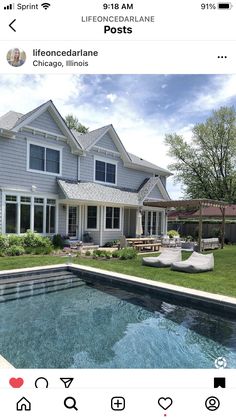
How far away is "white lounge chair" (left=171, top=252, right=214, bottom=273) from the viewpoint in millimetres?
9023

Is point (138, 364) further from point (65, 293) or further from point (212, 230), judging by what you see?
point (212, 230)

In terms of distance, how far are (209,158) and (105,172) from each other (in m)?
20.6

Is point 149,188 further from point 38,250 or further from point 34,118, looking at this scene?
point 38,250

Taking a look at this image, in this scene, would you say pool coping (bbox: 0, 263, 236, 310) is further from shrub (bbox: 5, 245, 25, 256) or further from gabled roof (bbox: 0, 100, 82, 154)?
gabled roof (bbox: 0, 100, 82, 154)

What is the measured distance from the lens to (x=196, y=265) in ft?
29.8

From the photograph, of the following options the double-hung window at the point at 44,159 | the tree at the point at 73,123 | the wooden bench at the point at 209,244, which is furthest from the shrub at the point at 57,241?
the tree at the point at 73,123

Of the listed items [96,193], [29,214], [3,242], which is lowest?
[3,242]
